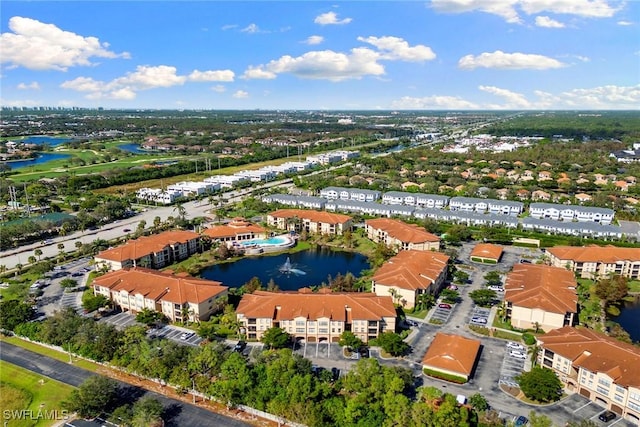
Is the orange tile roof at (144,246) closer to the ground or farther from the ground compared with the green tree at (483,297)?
farther from the ground

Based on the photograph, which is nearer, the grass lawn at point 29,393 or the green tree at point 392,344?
the grass lawn at point 29,393

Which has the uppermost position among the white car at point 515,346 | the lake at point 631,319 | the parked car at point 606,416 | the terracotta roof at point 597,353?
the terracotta roof at point 597,353

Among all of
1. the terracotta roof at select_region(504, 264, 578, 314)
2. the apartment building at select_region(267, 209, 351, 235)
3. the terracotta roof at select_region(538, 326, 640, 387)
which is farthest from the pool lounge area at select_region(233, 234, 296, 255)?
the terracotta roof at select_region(538, 326, 640, 387)

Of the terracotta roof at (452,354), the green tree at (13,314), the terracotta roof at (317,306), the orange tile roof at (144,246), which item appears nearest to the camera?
the terracotta roof at (452,354)

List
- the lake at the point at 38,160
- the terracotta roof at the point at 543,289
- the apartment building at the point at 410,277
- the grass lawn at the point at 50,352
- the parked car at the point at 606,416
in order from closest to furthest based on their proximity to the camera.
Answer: the parked car at the point at 606,416
the grass lawn at the point at 50,352
the terracotta roof at the point at 543,289
the apartment building at the point at 410,277
the lake at the point at 38,160

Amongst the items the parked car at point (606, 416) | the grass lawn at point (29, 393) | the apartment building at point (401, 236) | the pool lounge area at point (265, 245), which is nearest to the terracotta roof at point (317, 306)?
the grass lawn at point (29, 393)

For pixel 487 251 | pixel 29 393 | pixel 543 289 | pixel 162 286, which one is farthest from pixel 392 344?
pixel 487 251

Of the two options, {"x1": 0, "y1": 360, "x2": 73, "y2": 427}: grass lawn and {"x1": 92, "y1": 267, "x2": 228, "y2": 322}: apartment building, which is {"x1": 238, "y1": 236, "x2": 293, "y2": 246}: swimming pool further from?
{"x1": 0, "y1": 360, "x2": 73, "y2": 427}: grass lawn

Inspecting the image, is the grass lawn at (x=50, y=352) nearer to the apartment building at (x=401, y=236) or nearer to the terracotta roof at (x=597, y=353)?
the terracotta roof at (x=597, y=353)

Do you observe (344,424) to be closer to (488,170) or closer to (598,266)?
(598,266)
